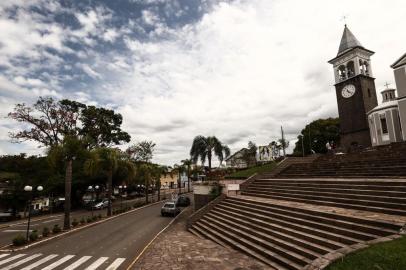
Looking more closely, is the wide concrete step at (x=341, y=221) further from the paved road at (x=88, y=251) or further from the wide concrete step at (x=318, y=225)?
the paved road at (x=88, y=251)

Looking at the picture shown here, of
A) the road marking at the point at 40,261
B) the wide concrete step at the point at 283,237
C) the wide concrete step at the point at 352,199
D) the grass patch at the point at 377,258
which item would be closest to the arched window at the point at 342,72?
the wide concrete step at the point at 352,199

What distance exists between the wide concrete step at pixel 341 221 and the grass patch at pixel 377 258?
5.38 feet

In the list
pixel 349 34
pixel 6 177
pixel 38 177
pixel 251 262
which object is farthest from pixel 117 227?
pixel 349 34

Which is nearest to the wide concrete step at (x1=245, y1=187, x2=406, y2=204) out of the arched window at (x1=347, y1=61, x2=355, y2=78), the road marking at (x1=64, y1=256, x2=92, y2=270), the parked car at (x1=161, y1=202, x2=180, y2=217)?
the parked car at (x1=161, y1=202, x2=180, y2=217)

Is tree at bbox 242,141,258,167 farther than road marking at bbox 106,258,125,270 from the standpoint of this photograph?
Yes

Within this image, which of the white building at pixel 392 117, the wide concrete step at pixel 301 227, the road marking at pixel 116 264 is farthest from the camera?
the white building at pixel 392 117

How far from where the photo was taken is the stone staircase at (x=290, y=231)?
995cm

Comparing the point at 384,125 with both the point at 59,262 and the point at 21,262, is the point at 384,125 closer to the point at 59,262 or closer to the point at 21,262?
the point at 59,262

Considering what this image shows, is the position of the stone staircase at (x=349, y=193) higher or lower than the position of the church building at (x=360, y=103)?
lower

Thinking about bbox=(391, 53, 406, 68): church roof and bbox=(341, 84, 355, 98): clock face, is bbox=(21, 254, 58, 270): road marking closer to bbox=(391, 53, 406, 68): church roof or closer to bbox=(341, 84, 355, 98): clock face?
bbox=(391, 53, 406, 68): church roof

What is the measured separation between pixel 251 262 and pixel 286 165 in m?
21.5

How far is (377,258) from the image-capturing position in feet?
23.6

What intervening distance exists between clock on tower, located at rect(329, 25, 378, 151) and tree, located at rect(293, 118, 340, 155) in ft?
57.6

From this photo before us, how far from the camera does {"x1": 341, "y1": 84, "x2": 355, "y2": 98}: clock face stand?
3895 cm
